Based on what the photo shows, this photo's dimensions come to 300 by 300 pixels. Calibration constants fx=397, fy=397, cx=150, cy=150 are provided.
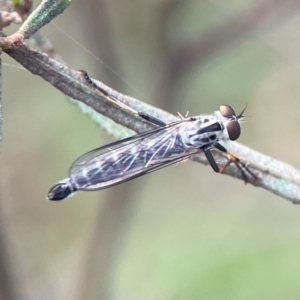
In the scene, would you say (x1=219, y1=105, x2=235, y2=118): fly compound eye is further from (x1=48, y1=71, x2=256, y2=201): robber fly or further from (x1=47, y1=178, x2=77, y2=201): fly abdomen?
(x1=47, y1=178, x2=77, y2=201): fly abdomen

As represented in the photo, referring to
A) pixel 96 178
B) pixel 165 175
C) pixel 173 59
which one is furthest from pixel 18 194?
pixel 96 178

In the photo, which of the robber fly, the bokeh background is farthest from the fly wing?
the bokeh background

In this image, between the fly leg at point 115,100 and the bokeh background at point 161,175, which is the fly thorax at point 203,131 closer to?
the fly leg at point 115,100

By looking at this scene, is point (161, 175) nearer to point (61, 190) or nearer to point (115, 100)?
point (61, 190)

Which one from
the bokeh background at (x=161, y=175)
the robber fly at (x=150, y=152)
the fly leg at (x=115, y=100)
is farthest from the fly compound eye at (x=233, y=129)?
the bokeh background at (x=161, y=175)

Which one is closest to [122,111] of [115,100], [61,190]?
[115,100]

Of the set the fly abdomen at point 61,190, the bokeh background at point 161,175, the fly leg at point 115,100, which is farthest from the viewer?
the bokeh background at point 161,175
